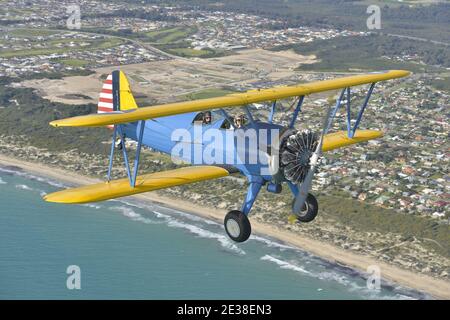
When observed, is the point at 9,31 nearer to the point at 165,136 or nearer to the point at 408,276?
the point at 408,276

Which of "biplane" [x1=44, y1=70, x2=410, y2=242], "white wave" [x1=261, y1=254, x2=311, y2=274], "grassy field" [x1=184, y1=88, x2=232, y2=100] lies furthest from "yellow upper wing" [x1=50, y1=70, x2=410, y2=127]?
"grassy field" [x1=184, y1=88, x2=232, y2=100]

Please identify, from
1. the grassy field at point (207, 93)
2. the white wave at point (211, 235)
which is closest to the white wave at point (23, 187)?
the white wave at point (211, 235)

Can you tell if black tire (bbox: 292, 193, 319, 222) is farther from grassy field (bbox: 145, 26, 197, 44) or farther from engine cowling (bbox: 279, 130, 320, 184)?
grassy field (bbox: 145, 26, 197, 44)

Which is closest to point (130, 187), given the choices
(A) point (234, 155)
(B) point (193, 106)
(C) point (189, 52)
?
(B) point (193, 106)

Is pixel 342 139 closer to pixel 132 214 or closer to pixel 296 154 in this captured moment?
Answer: pixel 296 154

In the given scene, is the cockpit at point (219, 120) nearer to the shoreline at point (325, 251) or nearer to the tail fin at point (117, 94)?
the tail fin at point (117, 94)
